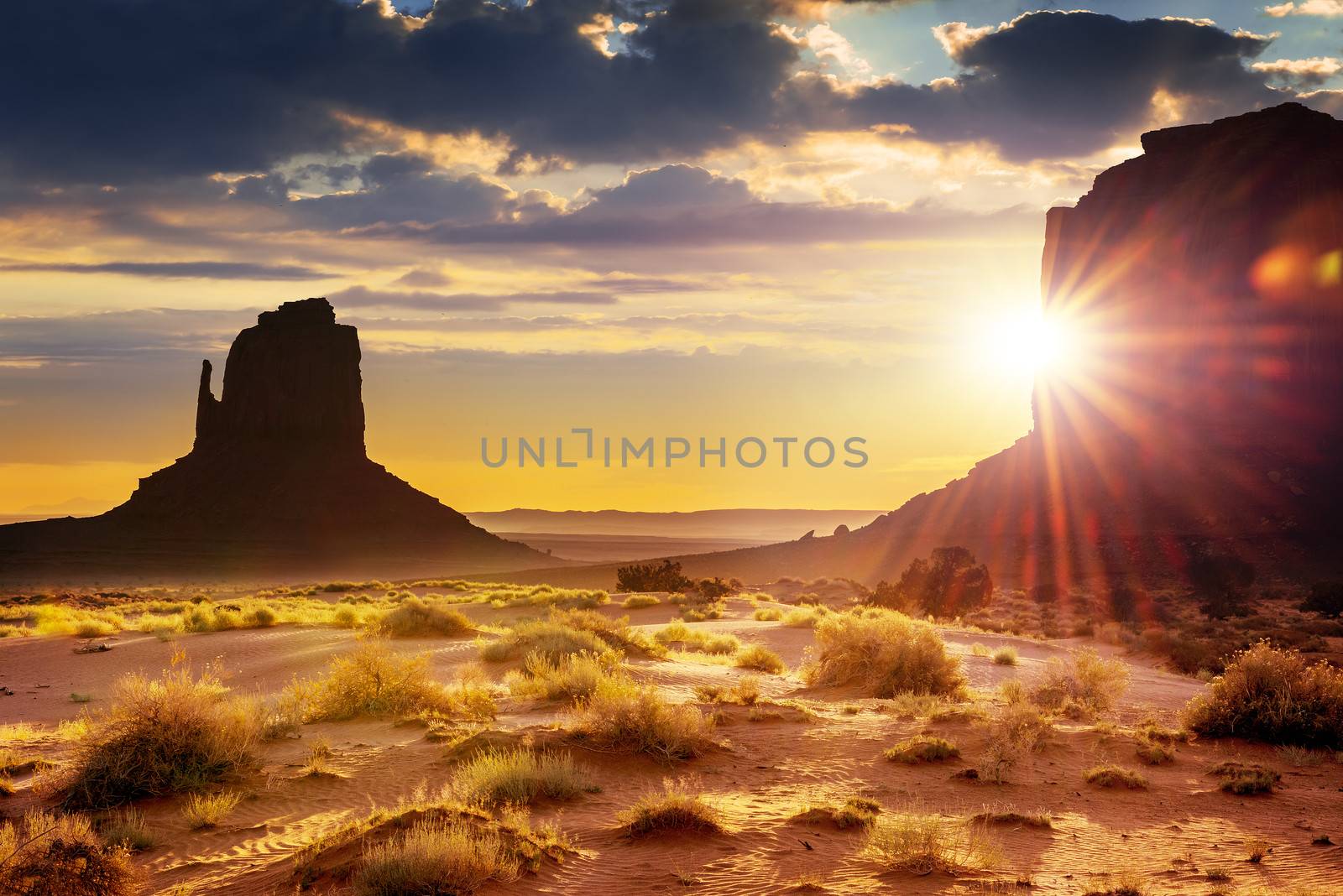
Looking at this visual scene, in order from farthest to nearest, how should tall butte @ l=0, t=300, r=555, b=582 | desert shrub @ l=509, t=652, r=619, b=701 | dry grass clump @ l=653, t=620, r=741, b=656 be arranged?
tall butte @ l=0, t=300, r=555, b=582
dry grass clump @ l=653, t=620, r=741, b=656
desert shrub @ l=509, t=652, r=619, b=701

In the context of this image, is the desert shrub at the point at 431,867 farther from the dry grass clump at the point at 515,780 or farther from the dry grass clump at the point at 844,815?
the dry grass clump at the point at 844,815

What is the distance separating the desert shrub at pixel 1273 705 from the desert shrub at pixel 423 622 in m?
18.3

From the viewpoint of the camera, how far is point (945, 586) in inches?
1719

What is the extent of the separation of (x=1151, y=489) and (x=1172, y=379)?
→ 54.7 feet

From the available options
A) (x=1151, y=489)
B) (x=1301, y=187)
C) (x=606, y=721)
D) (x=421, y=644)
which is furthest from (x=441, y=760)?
(x=1301, y=187)

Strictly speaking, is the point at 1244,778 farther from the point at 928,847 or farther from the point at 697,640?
the point at 697,640

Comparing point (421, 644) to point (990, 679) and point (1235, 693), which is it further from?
point (1235, 693)

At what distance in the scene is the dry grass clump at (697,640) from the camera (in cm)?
2530

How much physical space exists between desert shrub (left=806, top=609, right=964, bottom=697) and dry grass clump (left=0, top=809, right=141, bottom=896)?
1308 centimetres

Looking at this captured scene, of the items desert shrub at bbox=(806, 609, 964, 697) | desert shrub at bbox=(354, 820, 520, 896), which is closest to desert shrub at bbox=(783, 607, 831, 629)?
desert shrub at bbox=(806, 609, 964, 697)

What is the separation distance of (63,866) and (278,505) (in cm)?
10087

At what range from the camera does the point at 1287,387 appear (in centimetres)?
7206

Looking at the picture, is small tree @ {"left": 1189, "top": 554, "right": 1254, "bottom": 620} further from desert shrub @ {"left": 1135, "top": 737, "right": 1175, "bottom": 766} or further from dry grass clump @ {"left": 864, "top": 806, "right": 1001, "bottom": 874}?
dry grass clump @ {"left": 864, "top": 806, "right": 1001, "bottom": 874}

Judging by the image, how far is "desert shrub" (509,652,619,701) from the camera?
51.0 feet
